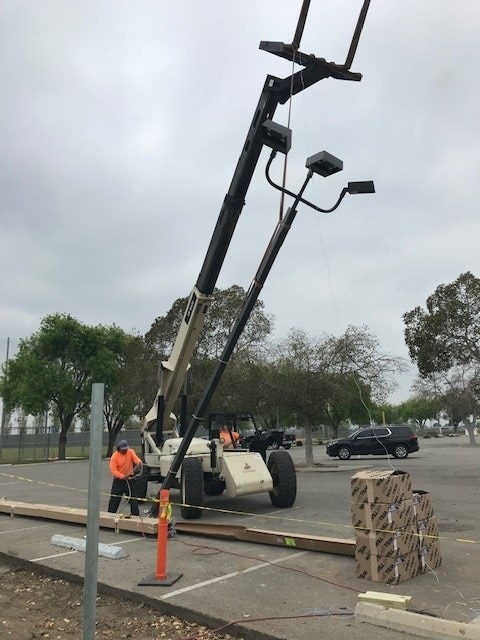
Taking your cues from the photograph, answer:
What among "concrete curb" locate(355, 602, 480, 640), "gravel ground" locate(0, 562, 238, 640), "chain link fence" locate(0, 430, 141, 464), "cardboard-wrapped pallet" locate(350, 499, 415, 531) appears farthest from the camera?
"chain link fence" locate(0, 430, 141, 464)

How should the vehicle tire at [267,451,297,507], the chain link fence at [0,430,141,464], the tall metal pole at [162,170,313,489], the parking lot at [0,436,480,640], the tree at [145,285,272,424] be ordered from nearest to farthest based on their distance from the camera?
the parking lot at [0,436,480,640]
the tall metal pole at [162,170,313,489]
the vehicle tire at [267,451,297,507]
the tree at [145,285,272,424]
the chain link fence at [0,430,141,464]

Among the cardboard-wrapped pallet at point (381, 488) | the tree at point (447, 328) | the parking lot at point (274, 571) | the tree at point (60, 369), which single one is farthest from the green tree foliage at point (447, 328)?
the tree at point (60, 369)

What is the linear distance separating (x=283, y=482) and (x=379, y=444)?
62.7 ft

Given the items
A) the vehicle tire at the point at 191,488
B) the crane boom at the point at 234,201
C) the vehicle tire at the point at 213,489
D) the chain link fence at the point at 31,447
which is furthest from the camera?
the chain link fence at the point at 31,447

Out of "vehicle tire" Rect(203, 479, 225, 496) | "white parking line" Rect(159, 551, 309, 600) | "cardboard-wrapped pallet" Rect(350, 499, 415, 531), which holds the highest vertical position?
"cardboard-wrapped pallet" Rect(350, 499, 415, 531)

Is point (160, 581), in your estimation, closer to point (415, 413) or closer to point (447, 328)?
point (447, 328)

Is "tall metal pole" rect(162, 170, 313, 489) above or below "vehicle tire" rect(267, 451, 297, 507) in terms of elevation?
above

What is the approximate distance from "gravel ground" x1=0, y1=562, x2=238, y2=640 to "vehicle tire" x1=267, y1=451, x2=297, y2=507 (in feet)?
19.7

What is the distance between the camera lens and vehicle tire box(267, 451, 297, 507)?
1208 centimetres

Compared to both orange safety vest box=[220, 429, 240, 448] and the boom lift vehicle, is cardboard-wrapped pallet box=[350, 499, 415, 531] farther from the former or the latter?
orange safety vest box=[220, 429, 240, 448]

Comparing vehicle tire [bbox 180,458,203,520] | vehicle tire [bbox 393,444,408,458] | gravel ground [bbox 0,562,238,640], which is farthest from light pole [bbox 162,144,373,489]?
vehicle tire [bbox 393,444,408,458]

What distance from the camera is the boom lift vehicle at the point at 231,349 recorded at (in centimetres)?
830

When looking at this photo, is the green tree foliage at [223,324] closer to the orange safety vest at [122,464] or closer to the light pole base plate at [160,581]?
the orange safety vest at [122,464]

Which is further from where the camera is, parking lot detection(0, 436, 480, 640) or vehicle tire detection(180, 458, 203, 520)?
vehicle tire detection(180, 458, 203, 520)
